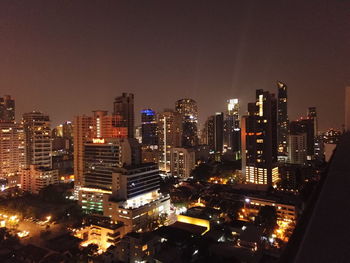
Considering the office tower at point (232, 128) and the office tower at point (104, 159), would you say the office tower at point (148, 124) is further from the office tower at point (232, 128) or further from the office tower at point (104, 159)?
the office tower at point (104, 159)

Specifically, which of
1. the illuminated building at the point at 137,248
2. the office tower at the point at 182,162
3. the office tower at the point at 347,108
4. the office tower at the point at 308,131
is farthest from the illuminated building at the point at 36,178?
the office tower at the point at 308,131

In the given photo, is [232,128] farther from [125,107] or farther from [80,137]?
[80,137]

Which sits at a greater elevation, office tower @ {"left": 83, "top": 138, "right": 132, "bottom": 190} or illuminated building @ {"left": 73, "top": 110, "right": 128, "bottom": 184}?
illuminated building @ {"left": 73, "top": 110, "right": 128, "bottom": 184}

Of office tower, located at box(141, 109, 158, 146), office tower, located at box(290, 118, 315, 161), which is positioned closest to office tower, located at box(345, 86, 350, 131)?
office tower, located at box(290, 118, 315, 161)

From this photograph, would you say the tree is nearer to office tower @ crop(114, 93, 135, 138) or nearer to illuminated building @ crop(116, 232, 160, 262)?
illuminated building @ crop(116, 232, 160, 262)

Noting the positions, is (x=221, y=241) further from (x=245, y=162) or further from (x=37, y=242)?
(x=245, y=162)

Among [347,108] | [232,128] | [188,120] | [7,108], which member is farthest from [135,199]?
[188,120]

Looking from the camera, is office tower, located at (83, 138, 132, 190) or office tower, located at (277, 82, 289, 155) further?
office tower, located at (277, 82, 289, 155)
